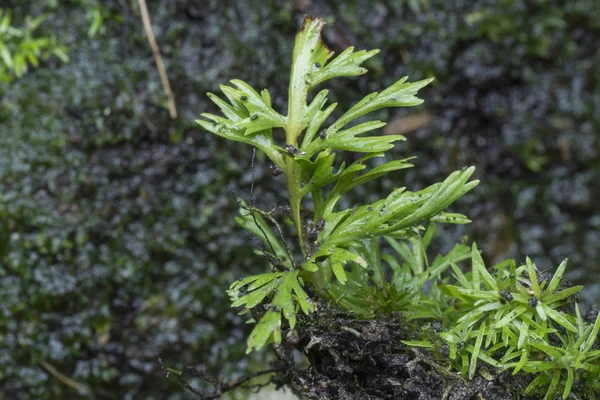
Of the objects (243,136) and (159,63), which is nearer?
(243,136)

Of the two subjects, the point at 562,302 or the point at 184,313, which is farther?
the point at 184,313

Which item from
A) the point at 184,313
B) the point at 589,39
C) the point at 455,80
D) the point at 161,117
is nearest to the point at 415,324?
the point at 184,313

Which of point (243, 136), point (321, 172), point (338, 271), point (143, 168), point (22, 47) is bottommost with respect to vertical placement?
point (338, 271)

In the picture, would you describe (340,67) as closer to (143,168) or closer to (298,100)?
(298,100)

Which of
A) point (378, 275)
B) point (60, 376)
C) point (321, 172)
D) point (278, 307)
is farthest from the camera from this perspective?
point (60, 376)

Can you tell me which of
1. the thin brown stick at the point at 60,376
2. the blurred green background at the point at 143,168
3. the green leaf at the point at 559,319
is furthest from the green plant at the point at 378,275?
the thin brown stick at the point at 60,376

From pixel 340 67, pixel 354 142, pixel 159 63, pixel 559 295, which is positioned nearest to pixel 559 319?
pixel 559 295

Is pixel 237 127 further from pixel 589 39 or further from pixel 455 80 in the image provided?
pixel 589 39
